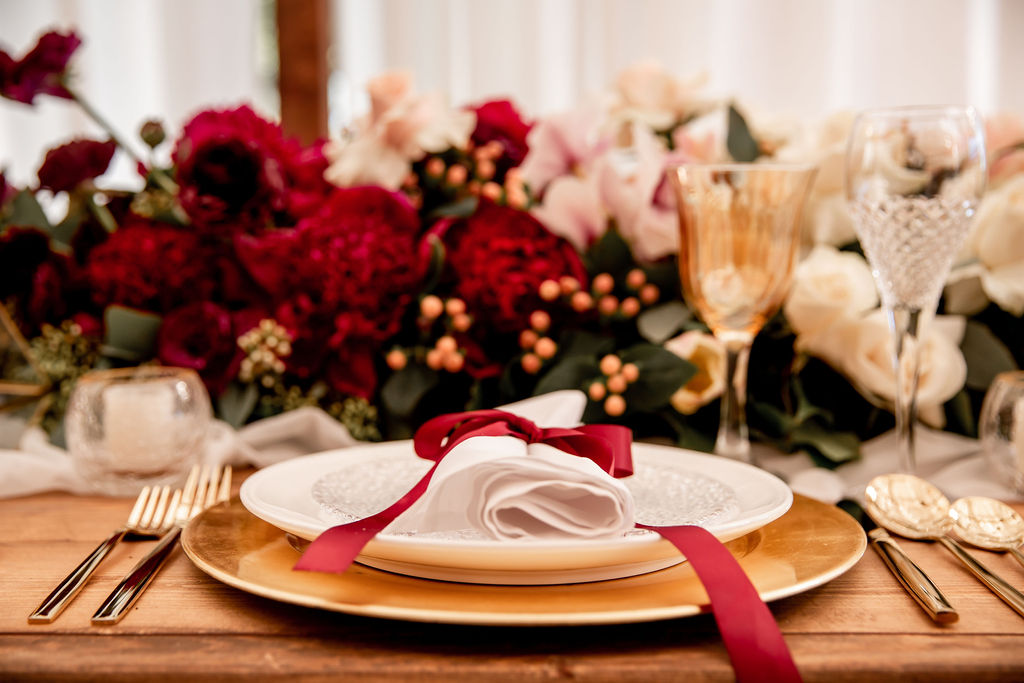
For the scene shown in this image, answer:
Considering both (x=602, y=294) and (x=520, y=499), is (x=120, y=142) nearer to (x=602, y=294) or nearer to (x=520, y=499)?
(x=602, y=294)

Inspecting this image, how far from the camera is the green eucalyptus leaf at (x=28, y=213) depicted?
1004 mm

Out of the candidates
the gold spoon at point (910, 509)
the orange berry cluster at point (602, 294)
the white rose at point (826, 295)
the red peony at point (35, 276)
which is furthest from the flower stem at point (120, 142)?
the gold spoon at point (910, 509)

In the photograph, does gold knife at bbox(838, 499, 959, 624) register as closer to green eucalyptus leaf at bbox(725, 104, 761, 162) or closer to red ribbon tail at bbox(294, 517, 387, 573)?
red ribbon tail at bbox(294, 517, 387, 573)

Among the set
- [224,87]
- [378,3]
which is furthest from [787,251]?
[224,87]

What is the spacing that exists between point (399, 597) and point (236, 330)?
0.57 metres

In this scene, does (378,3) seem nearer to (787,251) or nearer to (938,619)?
(787,251)

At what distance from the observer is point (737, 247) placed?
2.46 feet

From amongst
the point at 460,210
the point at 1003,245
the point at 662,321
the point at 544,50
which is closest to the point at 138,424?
the point at 460,210

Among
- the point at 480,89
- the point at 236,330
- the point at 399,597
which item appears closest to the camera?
the point at 399,597

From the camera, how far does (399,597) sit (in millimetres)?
427

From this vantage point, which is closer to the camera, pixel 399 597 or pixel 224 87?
pixel 399 597

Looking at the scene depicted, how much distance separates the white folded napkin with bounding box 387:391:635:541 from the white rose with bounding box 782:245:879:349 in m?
0.39

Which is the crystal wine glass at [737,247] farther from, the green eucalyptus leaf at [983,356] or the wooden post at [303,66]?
the wooden post at [303,66]

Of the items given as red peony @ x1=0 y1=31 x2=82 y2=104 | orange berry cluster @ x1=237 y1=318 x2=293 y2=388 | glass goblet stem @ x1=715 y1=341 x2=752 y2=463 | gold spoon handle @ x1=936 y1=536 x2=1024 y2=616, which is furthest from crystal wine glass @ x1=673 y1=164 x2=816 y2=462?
red peony @ x1=0 y1=31 x2=82 y2=104
